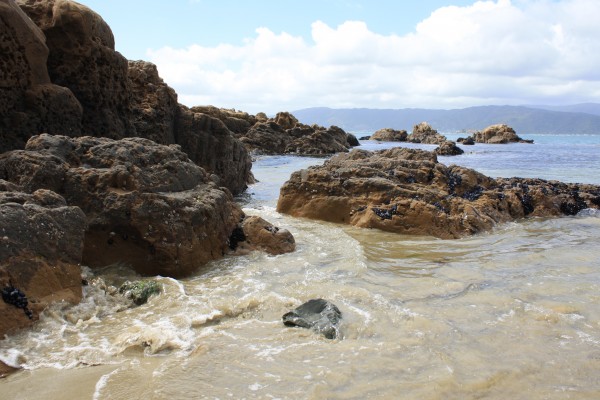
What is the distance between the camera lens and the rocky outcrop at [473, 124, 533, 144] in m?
58.5

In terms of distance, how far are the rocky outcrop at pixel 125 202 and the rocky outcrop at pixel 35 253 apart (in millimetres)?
762

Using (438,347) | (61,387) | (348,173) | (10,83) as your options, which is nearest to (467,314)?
(438,347)

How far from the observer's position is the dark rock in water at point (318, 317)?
4.22 meters

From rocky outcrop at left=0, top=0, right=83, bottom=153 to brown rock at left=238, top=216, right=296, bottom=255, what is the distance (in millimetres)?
3718

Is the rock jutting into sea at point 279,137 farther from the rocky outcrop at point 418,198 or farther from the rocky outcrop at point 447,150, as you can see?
the rocky outcrop at point 418,198

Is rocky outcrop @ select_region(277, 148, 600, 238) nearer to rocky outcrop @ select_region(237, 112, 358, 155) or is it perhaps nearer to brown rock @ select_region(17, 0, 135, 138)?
brown rock @ select_region(17, 0, 135, 138)

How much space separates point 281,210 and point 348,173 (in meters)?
1.67

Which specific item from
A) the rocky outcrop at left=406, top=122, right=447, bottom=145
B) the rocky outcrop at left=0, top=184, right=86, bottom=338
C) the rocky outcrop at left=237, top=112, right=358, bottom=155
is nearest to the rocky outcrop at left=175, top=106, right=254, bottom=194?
the rocky outcrop at left=0, top=184, right=86, bottom=338

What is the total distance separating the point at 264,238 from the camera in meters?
7.11

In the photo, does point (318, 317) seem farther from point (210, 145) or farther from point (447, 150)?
point (447, 150)

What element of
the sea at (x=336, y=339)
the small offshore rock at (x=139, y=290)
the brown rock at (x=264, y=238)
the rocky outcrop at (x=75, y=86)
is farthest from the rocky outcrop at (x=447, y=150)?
the small offshore rock at (x=139, y=290)

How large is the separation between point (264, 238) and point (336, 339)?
319 cm

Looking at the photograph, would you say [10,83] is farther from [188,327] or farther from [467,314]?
[467,314]

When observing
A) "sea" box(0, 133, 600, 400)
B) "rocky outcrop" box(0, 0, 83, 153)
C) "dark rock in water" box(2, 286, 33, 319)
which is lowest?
"sea" box(0, 133, 600, 400)
